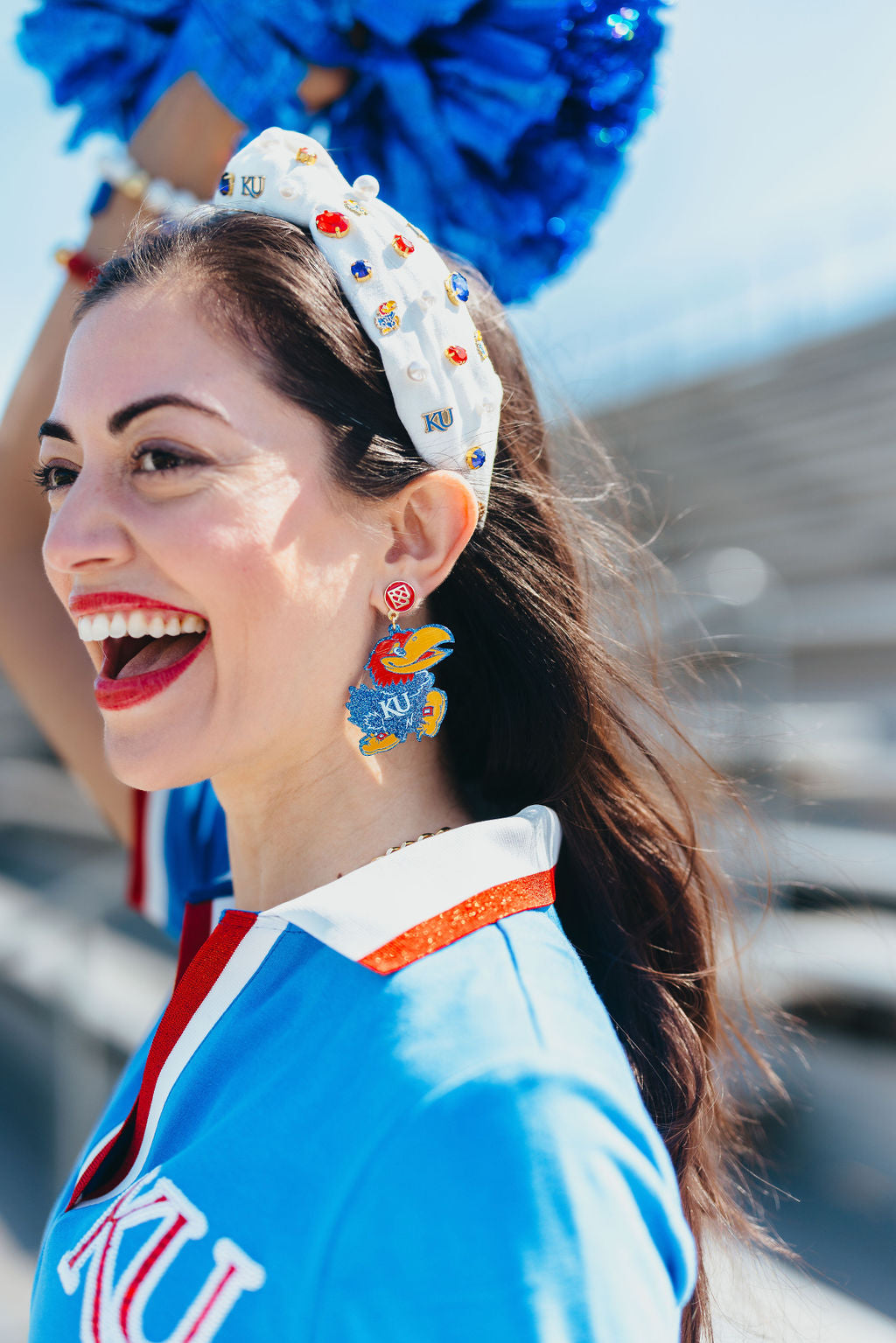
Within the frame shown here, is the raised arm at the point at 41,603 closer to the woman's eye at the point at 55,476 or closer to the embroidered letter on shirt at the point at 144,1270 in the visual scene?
the woman's eye at the point at 55,476

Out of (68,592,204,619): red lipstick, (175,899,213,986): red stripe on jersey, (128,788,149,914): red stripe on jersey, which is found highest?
(68,592,204,619): red lipstick

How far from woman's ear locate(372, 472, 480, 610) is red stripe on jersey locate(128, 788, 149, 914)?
743 mm

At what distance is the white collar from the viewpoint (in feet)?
2.88

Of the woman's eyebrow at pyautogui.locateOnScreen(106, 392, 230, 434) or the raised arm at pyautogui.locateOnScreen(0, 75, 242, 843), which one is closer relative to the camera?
the woman's eyebrow at pyautogui.locateOnScreen(106, 392, 230, 434)

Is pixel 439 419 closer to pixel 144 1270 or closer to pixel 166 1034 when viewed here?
pixel 166 1034

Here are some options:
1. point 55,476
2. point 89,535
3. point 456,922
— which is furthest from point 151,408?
point 456,922

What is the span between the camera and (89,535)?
1008 millimetres

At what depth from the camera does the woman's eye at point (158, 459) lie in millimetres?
1005

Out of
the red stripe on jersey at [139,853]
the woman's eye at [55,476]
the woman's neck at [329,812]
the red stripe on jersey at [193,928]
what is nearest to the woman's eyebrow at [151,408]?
the woman's eye at [55,476]

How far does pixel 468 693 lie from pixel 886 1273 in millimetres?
1962

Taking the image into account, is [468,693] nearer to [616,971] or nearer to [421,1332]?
[616,971]

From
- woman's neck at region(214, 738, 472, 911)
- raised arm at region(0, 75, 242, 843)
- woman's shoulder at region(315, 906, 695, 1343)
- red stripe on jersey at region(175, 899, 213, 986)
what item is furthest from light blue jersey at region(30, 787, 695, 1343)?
raised arm at region(0, 75, 242, 843)

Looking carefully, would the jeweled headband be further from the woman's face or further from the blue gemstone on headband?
the woman's face

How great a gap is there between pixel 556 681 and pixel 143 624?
1.59 feet
